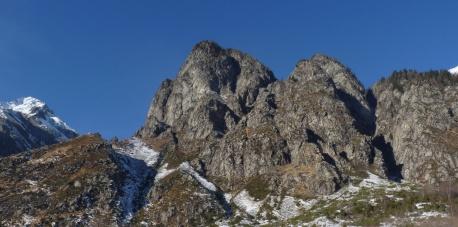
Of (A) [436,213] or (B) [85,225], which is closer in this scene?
(A) [436,213]

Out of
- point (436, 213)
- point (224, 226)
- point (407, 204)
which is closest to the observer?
point (436, 213)

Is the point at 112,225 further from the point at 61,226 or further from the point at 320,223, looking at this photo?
the point at 320,223

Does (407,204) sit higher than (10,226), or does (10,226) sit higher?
(10,226)

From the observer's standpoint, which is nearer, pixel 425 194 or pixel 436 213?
pixel 436 213

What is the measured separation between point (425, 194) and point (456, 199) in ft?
33.4

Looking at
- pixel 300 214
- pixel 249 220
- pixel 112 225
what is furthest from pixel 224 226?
pixel 112 225

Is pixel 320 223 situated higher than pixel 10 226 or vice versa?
pixel 10 226

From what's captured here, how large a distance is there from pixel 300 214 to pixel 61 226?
8708cm

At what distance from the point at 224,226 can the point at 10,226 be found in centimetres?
7804

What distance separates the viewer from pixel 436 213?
162 m

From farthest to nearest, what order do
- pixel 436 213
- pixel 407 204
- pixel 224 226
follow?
pixel 224 226
pixel 407 204
pixel 436 213

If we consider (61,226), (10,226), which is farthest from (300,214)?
(10,226)

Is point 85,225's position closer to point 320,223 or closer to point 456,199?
point 320,223

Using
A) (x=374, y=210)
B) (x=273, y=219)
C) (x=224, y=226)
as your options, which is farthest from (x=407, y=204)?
(x=224, y=226)
